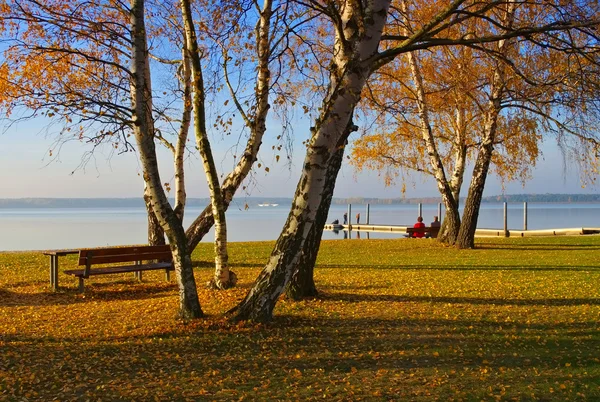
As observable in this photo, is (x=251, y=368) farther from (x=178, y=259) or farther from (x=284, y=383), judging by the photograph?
(x=178, y=259)

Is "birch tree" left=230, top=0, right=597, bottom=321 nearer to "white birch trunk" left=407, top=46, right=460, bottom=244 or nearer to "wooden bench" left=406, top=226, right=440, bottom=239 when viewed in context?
"white birch trunk" left=407, top=46, right=460, bottom=244

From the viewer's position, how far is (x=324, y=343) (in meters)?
6.59

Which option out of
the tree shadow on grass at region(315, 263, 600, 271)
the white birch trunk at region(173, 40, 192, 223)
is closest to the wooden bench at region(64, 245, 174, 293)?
the white birch trunk at region(173, 40, 192, 223)

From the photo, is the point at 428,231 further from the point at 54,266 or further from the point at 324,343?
the point at 324,343

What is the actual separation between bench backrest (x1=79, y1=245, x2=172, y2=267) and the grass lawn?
1.86ft

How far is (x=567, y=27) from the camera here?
6.80 m

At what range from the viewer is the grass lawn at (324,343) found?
514 cm

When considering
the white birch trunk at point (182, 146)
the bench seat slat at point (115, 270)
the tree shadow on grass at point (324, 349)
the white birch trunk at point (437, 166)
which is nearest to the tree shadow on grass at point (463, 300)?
the tree shadow on grass at point (324, 349)

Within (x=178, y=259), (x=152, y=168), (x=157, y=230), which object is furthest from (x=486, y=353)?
(x=157, y=230)

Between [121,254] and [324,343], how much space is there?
5.66 metres

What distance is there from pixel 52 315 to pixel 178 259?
250 centimetres

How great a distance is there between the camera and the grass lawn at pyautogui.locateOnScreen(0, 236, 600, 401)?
514 cm

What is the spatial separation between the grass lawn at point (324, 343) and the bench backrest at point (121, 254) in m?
0.57

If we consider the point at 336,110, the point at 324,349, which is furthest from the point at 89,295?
the point at 336,110
